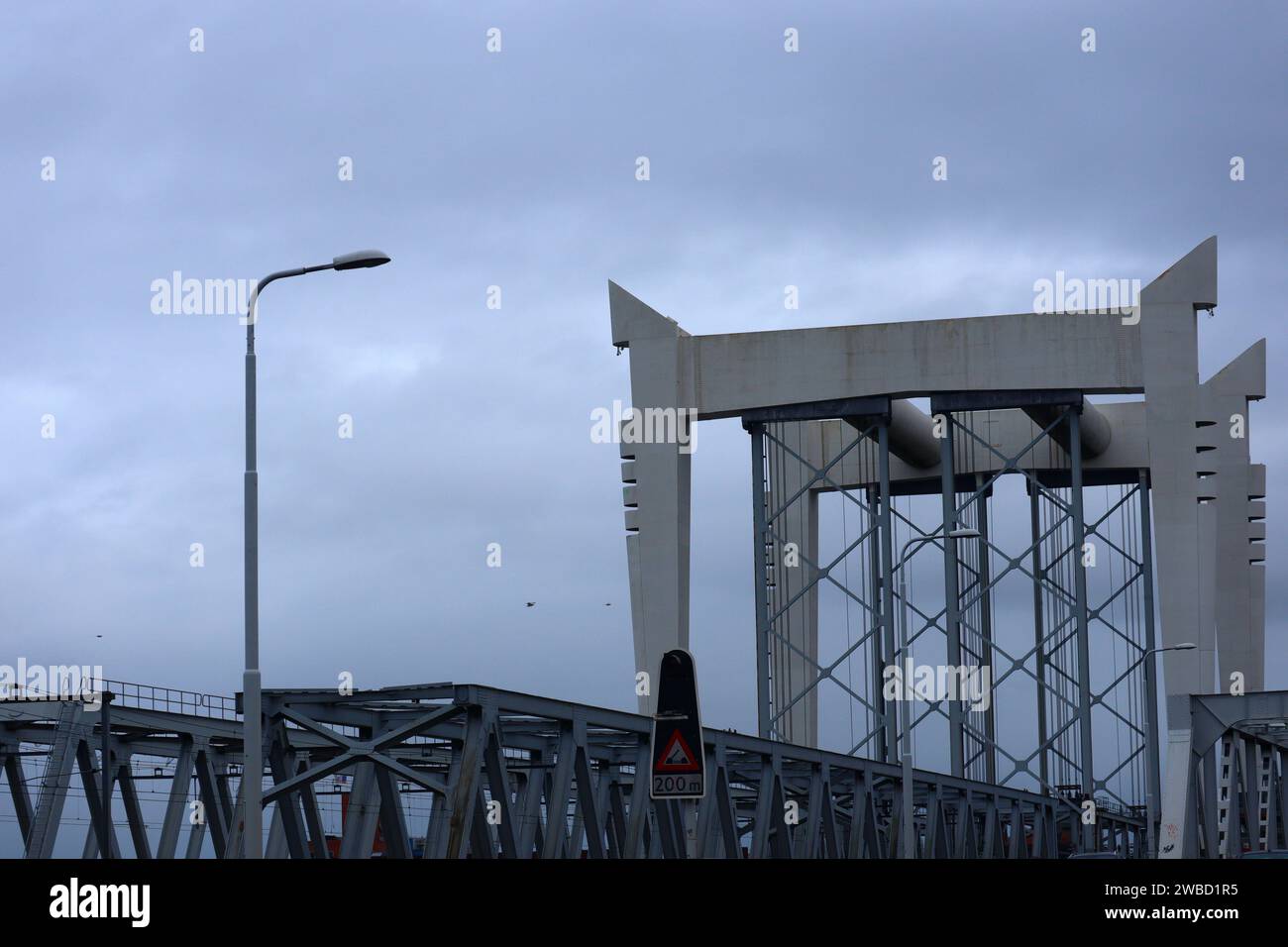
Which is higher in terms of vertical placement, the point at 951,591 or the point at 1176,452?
the point at 1176,452

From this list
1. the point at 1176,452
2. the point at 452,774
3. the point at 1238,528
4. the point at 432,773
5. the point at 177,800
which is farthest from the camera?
the point at 1238,528

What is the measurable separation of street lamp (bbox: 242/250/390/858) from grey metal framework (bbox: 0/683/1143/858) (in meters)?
4.57

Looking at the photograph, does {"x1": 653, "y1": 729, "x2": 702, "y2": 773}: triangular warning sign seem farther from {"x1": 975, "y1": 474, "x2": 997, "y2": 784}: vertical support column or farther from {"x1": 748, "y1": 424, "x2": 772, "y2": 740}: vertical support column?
{"x1": 975, "y1": 474, "x2": 997, "y2": 784}: vertical support column

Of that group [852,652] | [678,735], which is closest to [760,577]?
[852,652]

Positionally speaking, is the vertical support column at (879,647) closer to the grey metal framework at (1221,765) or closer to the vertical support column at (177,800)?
the grey metal framework at (1221,765)

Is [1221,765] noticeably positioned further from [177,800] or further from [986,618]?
[177,800]

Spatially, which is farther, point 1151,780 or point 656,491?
point 1151,780

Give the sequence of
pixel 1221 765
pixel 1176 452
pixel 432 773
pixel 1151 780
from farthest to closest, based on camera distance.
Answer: pixel 1151 780 < pixel 1221 765 < pixel 1176 452 < pixel 432 773

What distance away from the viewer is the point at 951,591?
54250 mm

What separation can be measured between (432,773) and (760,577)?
58.6 feet

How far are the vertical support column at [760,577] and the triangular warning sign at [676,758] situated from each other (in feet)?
131

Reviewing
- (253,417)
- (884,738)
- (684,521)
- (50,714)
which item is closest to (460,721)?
(50,714)

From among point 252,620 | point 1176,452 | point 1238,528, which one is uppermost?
point 1176,452
